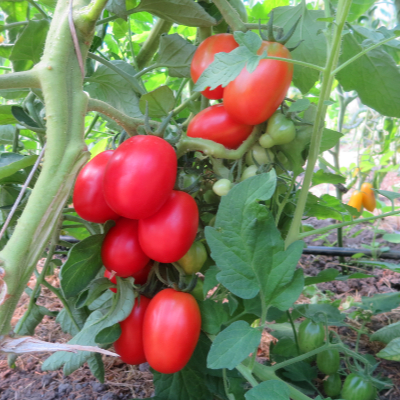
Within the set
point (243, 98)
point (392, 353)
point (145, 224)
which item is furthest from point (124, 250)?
point (392, 353)

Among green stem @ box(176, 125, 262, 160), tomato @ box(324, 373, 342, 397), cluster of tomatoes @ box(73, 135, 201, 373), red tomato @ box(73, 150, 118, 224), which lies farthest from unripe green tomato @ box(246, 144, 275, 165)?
tomato @ box(324, 373, 342, 397)

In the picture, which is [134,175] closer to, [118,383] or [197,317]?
[197,317]

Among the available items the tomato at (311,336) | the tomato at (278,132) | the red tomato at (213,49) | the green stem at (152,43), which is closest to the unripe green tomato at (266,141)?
the tomato at (278,132)

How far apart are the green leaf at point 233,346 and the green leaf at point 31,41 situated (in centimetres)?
56

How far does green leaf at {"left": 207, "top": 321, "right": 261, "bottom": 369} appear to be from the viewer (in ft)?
1.41

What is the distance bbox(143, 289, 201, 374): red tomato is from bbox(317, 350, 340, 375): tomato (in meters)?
0.28

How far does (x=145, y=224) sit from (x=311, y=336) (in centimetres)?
37

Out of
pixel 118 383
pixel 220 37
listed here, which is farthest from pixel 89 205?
pixel 118 383

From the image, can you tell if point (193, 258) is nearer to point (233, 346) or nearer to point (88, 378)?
point (233, 346)

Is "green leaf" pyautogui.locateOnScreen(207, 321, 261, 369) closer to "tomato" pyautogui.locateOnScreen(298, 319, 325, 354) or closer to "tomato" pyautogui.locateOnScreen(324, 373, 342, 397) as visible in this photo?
"tomato" pyautogui.locateOnScreen(298, 319, 325, 354)

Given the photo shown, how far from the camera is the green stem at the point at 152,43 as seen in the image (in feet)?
2.74

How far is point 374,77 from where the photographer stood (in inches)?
27.5

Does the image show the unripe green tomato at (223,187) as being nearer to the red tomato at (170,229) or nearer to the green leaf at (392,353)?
the red tomato at (170,229)

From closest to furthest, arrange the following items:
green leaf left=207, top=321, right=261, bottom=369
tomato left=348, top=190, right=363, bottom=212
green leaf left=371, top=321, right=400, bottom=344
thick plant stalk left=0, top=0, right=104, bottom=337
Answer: thick plant stalk left=0, top=0, right=104, bottom=337 → green leaf left=207, top=321, right=261, bottom=369 → green leaf left=371, top=321, right=400, bottom=344 → tomato left=348, top=190, right=363, bottom=212
